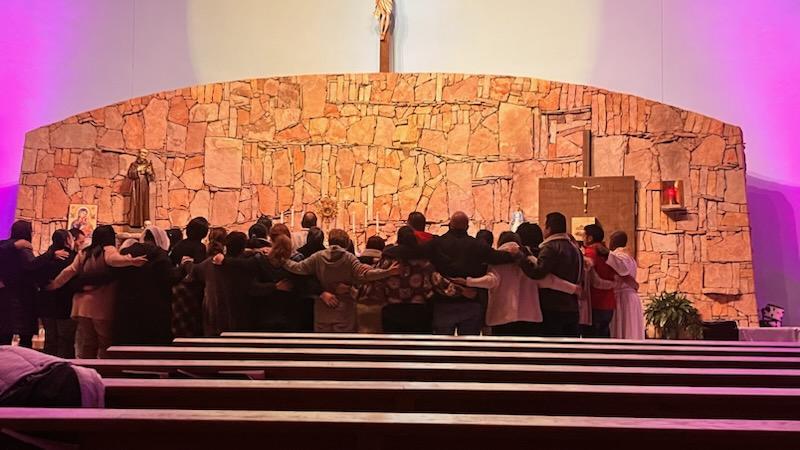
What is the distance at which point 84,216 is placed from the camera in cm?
1306

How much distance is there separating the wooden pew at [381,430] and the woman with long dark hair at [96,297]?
14.5 feet

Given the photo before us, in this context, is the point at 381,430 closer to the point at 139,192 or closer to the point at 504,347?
the point at 504,347

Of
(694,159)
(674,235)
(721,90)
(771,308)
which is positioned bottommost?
(771,308)

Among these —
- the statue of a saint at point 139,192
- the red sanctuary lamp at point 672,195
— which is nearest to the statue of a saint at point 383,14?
the statue of a saint at point 139,192

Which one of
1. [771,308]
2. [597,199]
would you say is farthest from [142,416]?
[771,308]

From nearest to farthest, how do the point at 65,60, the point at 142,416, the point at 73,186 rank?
the point at 142,416 → the point at 73,186 → the point at 65,60

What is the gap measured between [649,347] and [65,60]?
41.3ft

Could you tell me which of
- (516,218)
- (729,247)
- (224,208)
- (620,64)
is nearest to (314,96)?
(224,208)

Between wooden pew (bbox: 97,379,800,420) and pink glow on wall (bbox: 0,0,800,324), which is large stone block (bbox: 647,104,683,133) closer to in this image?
pink glow on wall (bbox: 0,0,800,324)

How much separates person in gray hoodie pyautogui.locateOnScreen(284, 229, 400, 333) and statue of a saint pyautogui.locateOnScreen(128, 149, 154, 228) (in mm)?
6992

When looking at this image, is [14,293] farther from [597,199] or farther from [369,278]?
[597,199]

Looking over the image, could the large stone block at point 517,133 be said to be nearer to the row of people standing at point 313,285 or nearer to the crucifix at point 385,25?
the crucifix at point 385,25

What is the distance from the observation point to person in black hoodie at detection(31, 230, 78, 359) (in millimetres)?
6824

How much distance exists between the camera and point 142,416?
183 centimetres
